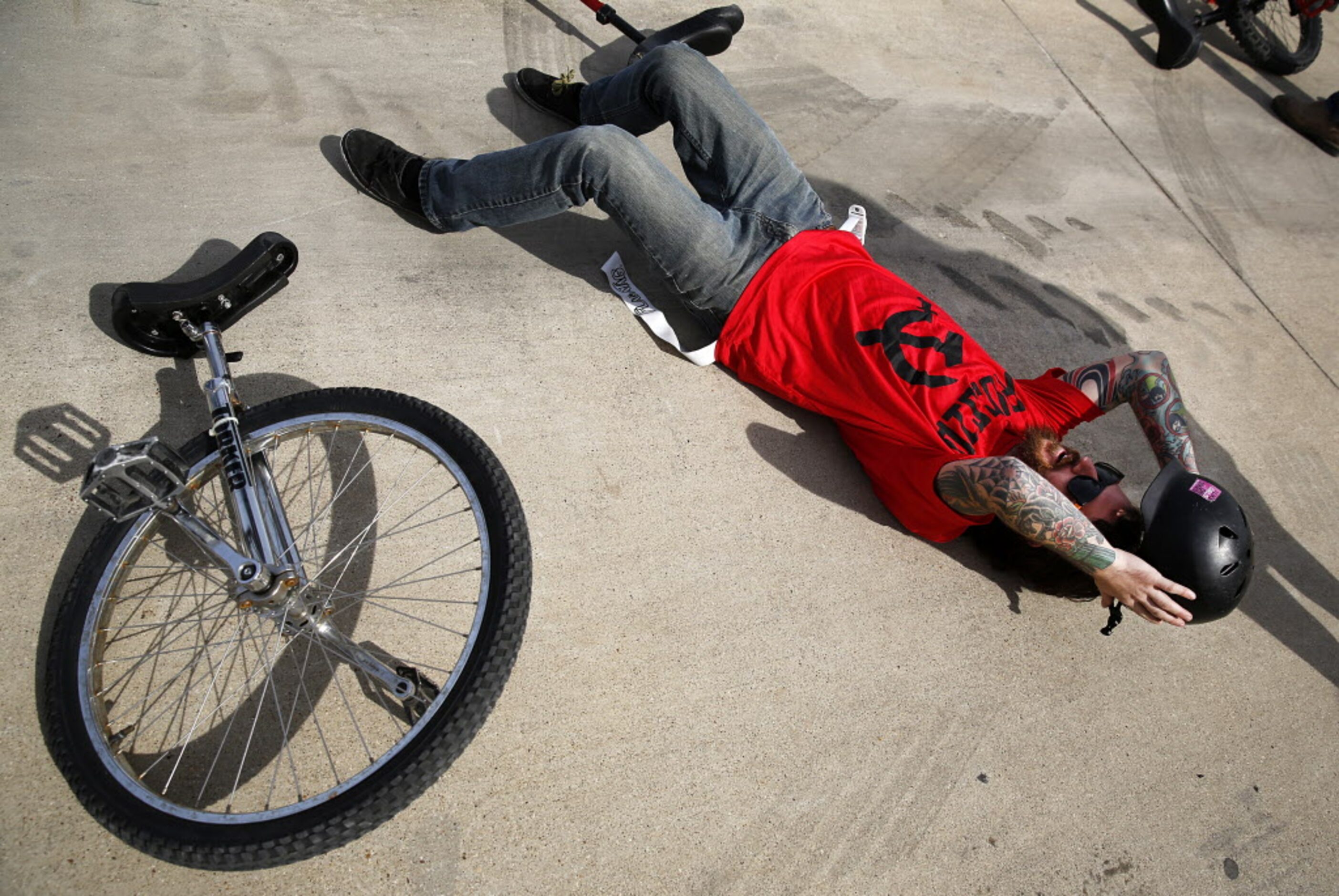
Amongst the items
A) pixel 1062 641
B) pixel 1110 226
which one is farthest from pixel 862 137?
pixel 1062 641

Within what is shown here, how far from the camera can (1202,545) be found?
1938 mm

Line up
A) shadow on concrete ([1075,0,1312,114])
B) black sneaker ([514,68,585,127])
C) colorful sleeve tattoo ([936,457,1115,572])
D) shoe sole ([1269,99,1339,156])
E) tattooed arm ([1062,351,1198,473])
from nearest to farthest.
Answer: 1. colorful sleeve tattoo ([936,457,1115,572])
2. tattooed arm ([1062,351,1198,473])
3. black sneaker ([514,68,585,127])
4. shoe sole ([1269,99,1339,156])
5. shadow on concrete ([1075,0,1312,114])

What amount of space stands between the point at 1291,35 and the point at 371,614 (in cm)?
682

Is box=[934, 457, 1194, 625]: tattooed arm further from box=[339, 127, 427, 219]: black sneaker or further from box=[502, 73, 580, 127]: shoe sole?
box=[502, 73, 580, 127]: shoe sole

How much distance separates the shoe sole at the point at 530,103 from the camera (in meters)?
3.18

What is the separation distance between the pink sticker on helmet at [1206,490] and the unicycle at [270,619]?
66.8 inches

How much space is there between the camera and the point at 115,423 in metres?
2.04

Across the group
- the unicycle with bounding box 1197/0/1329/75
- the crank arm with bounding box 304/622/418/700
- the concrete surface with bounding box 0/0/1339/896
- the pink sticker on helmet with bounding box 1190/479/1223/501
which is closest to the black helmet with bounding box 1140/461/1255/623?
the pink sticker on helmet with bounding box 1190/479/1223/501

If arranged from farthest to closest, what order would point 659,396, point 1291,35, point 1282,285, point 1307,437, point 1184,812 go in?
point 1291,35 → point 1282,285 → point 1307,437 → point 659,396 → point 1184,812

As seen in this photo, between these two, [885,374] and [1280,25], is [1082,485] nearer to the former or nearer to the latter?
[885,374]

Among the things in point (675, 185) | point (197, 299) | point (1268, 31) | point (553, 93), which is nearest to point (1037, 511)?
point (675, 185)

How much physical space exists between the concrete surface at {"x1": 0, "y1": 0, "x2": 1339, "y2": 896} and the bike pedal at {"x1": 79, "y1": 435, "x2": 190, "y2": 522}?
1.25 feet

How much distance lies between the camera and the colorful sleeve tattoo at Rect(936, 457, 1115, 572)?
75.4 inches

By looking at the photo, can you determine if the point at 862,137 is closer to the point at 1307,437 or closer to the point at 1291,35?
the point at 1307,437
